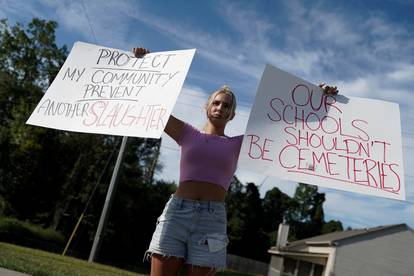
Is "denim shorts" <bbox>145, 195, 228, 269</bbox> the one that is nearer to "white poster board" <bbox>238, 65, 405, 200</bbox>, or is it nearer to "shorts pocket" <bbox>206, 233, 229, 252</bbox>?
"shorts pocket" <bbox>206, 233, 229, 252</bbox>

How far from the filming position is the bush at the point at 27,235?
19.5 meters

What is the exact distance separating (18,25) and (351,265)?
25832mm

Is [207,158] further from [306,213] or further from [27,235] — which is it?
[306,213]

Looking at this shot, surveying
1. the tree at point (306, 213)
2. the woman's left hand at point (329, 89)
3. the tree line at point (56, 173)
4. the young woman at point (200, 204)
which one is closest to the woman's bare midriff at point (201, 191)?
the young woman at point (200, 204)

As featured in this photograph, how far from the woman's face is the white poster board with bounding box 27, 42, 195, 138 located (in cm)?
41

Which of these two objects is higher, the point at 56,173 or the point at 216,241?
the point at 56,173

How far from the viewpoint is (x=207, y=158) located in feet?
9.71

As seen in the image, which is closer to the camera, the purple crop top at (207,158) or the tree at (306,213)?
the purple crop top at (207,158)

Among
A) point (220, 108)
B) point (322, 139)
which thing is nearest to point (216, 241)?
point (220, 108)

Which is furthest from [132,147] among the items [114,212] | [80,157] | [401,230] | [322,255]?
[401,230]

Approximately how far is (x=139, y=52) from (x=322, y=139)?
5.84 ft

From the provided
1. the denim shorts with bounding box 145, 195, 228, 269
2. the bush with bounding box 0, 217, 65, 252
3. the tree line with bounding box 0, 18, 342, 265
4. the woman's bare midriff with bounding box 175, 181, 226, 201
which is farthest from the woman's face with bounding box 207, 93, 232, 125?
the tree line with bounding box 0, 18, 342, 265

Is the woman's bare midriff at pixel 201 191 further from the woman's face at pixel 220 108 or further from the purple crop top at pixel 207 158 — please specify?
the woman's face at pixel 220 108

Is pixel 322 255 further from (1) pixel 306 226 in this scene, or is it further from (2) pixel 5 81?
(1) pixel 306 226
